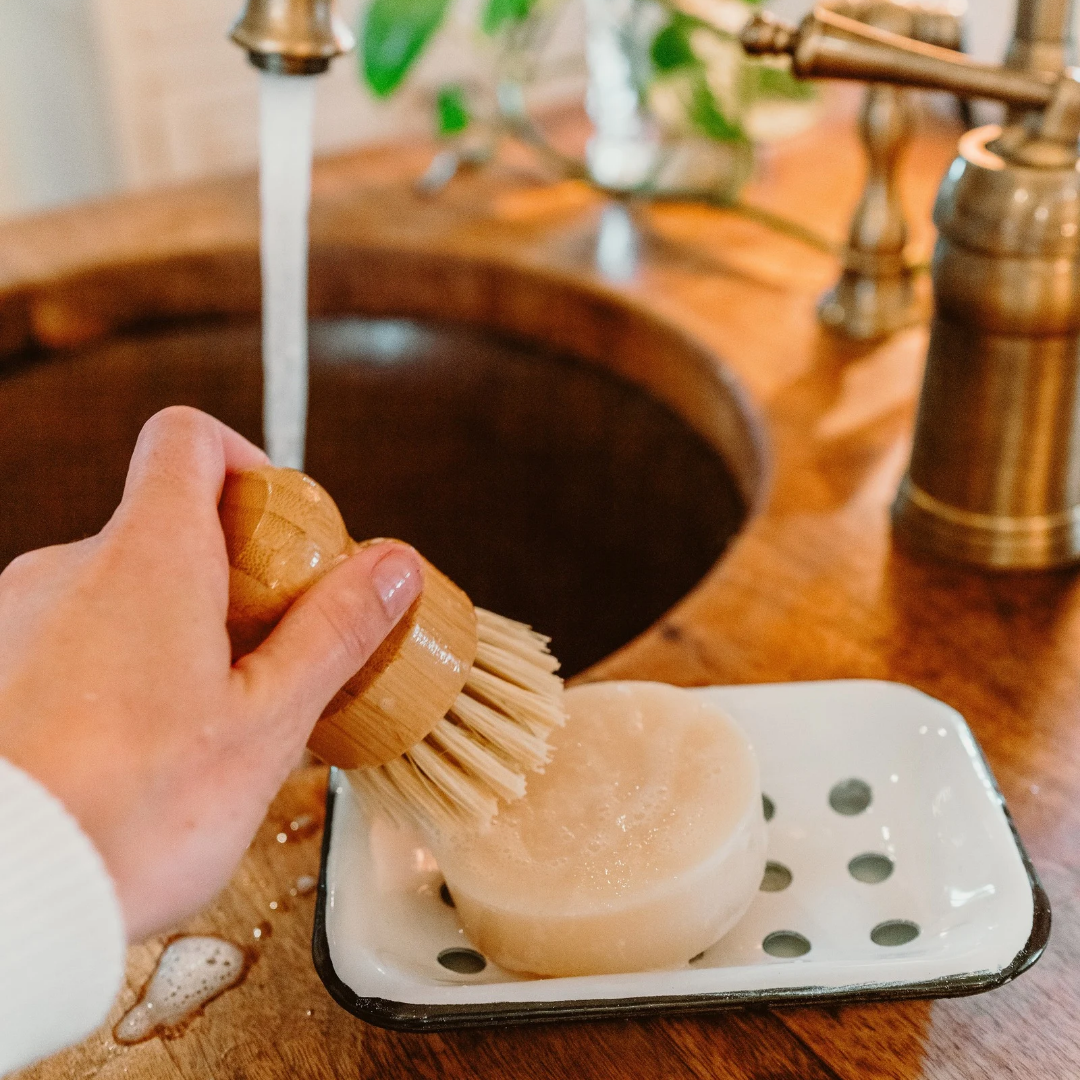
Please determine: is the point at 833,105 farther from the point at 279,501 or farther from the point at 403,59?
the point at 279,501

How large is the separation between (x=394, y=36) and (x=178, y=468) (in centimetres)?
92

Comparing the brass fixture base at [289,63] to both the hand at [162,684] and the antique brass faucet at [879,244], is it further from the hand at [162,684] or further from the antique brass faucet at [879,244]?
the antique brass faucet at [879,244]

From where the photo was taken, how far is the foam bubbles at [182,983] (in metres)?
0.46

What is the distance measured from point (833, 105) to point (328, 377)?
29.4 inches

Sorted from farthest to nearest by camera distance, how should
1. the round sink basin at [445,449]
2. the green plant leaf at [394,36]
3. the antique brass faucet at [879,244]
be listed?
the green plant leaf at [394,36] < the round sink basin at [445,449] < the antique brass faucet at [879,244]

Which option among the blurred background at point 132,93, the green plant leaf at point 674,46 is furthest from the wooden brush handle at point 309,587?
the blurred background at point 132,93

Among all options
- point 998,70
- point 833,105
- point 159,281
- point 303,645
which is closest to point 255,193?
point 159,281

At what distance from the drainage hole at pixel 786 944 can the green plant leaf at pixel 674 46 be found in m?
0.88

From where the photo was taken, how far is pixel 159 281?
1.11 m

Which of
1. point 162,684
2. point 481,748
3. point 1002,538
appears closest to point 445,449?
point 1002,538

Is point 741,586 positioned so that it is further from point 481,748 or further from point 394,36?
point 394,36

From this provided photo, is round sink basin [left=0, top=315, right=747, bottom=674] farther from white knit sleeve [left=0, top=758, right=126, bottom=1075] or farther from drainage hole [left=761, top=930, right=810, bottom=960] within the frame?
white knit sleeve [left=0, top=758, right=126, bottom=1075]

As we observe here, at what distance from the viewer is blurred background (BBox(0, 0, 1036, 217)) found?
166 centimetres

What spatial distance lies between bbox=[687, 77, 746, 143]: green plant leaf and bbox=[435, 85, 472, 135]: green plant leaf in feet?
0.96
